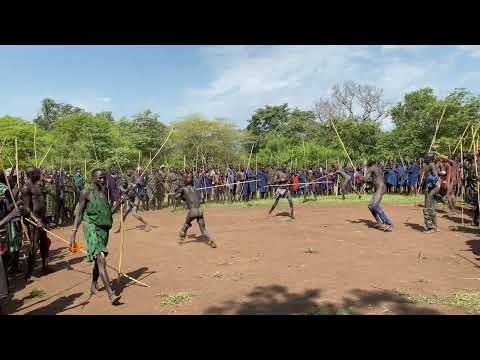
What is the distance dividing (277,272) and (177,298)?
208 centimetres

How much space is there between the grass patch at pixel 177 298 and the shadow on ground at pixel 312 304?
0.56 m

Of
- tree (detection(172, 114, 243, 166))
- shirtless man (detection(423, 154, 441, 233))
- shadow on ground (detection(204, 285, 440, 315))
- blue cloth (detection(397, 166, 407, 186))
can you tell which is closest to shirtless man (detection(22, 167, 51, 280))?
shadow on ground (detection(204, 285, 440, 315))

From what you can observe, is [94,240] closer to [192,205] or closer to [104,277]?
[104,277]

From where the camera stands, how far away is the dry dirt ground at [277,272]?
570 centimetres

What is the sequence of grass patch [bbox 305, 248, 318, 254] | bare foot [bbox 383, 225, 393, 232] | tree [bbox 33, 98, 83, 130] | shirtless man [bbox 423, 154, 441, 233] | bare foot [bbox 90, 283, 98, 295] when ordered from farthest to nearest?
tree [bbox 33, 98, 83, 130], bare foot [bbox 383, 225, 393, 232], shirtless man [bbox 423, 154, 441, 233], grass patch [bbox 305, 248, 318, 254], bare foot [bbox 90, 283, 98, 295]

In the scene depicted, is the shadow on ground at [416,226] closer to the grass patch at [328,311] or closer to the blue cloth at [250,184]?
the grass patch at [328,311]

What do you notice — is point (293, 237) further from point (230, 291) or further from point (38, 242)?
point (38, 242)

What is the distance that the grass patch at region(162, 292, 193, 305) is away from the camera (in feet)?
19.2

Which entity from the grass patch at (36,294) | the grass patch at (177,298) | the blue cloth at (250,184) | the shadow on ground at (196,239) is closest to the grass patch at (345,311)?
the grass patch at (177,298)

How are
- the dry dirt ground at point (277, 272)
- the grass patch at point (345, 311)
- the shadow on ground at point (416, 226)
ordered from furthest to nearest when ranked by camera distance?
the shadow on ground at point (416, 226), the dry dirt ground at point (277, 272), the grass patch at point (345, 311)

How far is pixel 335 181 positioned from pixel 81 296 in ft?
60.5

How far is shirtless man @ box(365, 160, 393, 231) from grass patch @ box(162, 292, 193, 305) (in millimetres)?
6470

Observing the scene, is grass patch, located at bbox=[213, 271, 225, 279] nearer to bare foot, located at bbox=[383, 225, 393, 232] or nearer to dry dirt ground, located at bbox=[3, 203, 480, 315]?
dry dirt ground, located at bbox=[3, 203, 480, 315]

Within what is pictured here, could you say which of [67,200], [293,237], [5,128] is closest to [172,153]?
[5,128]
